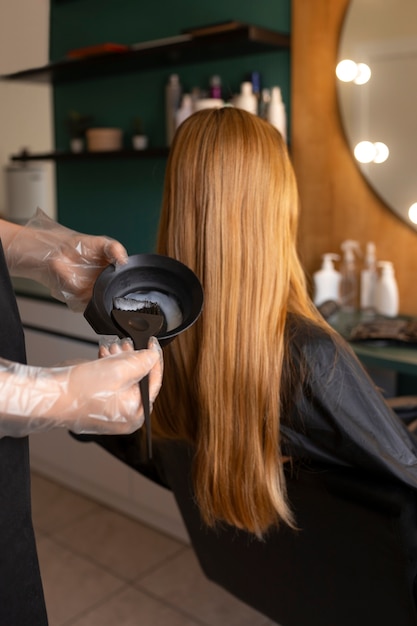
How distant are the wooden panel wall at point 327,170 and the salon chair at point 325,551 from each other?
117cm

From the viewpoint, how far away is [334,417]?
1294 mm

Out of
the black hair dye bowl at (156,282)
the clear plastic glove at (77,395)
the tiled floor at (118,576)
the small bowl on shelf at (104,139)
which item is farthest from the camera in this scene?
the small bowl on shelf at (104,139)

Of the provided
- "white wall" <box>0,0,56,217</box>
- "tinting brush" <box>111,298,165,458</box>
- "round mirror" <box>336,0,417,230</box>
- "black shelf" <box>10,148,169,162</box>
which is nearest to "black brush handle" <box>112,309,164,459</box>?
"tinting brush" <box>111,298,165,458</box>

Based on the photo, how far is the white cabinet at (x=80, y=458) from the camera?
2.59 meters

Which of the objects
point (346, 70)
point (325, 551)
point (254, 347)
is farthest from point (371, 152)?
point (325, 551)

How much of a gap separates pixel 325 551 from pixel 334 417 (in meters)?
0.24

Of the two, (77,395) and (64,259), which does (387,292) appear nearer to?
(64,259)

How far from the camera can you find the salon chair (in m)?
1.20

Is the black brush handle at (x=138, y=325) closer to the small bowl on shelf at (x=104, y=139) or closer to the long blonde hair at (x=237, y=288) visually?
the long blonde hair at (x=237, y=288)

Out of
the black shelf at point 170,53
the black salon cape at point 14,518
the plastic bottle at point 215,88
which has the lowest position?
the black salon cape at point 14,518

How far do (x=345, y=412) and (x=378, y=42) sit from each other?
1.44 metres

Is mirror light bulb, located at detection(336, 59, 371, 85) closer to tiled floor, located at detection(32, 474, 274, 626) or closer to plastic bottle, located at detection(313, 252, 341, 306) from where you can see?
plastic bottle, located at detection(313, 252, 341, 306)

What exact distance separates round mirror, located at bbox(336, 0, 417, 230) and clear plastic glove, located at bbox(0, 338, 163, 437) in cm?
160

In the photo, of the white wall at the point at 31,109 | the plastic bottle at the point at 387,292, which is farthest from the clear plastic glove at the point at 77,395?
the white wall at the point at 31,109
